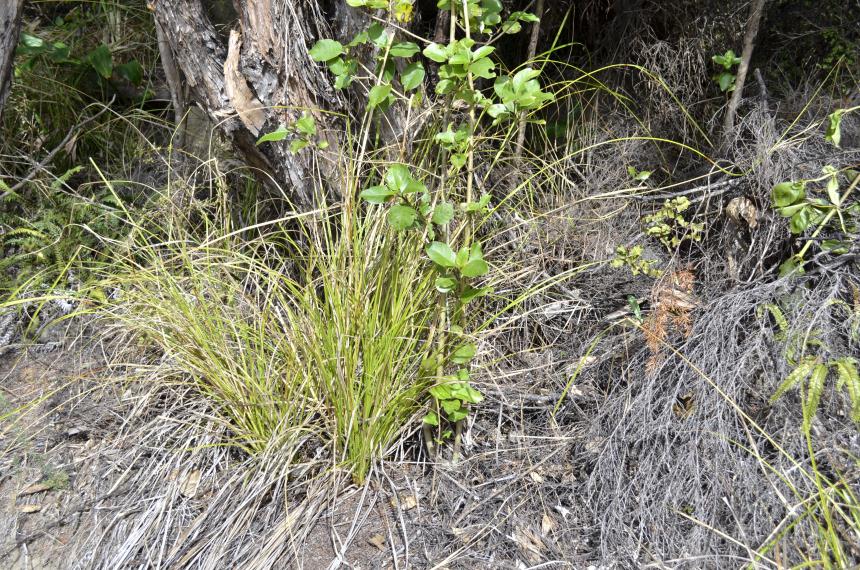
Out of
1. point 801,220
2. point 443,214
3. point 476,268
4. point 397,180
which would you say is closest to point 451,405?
point 476,268

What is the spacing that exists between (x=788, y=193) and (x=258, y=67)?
1861 millimetres

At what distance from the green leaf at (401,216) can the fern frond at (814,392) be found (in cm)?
114

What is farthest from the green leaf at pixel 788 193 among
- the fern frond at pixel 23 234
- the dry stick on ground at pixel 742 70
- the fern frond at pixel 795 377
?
the fern frond at pixel 23 234

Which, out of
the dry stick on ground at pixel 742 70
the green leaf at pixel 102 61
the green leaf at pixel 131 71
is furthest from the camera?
the green leaf at pixel 131 71

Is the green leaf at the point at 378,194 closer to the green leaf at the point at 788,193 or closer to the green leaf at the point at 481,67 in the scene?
the green leaf at the point at 481,67

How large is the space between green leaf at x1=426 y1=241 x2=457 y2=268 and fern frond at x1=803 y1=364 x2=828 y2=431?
0.99m

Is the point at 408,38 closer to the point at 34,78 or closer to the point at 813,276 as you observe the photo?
the point at 813,276

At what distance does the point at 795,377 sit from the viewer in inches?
82.3

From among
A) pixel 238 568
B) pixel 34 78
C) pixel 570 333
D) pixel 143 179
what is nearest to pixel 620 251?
pixel 570 333

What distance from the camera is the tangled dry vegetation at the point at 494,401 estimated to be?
86.4 inches

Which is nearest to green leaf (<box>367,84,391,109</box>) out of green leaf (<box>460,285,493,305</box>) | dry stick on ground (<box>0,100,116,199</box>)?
green leaf (<box>460,285,493,305</box>)

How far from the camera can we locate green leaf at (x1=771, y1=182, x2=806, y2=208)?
7.75 feet

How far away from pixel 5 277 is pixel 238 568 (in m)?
1.87

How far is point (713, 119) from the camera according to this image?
10.7ft
